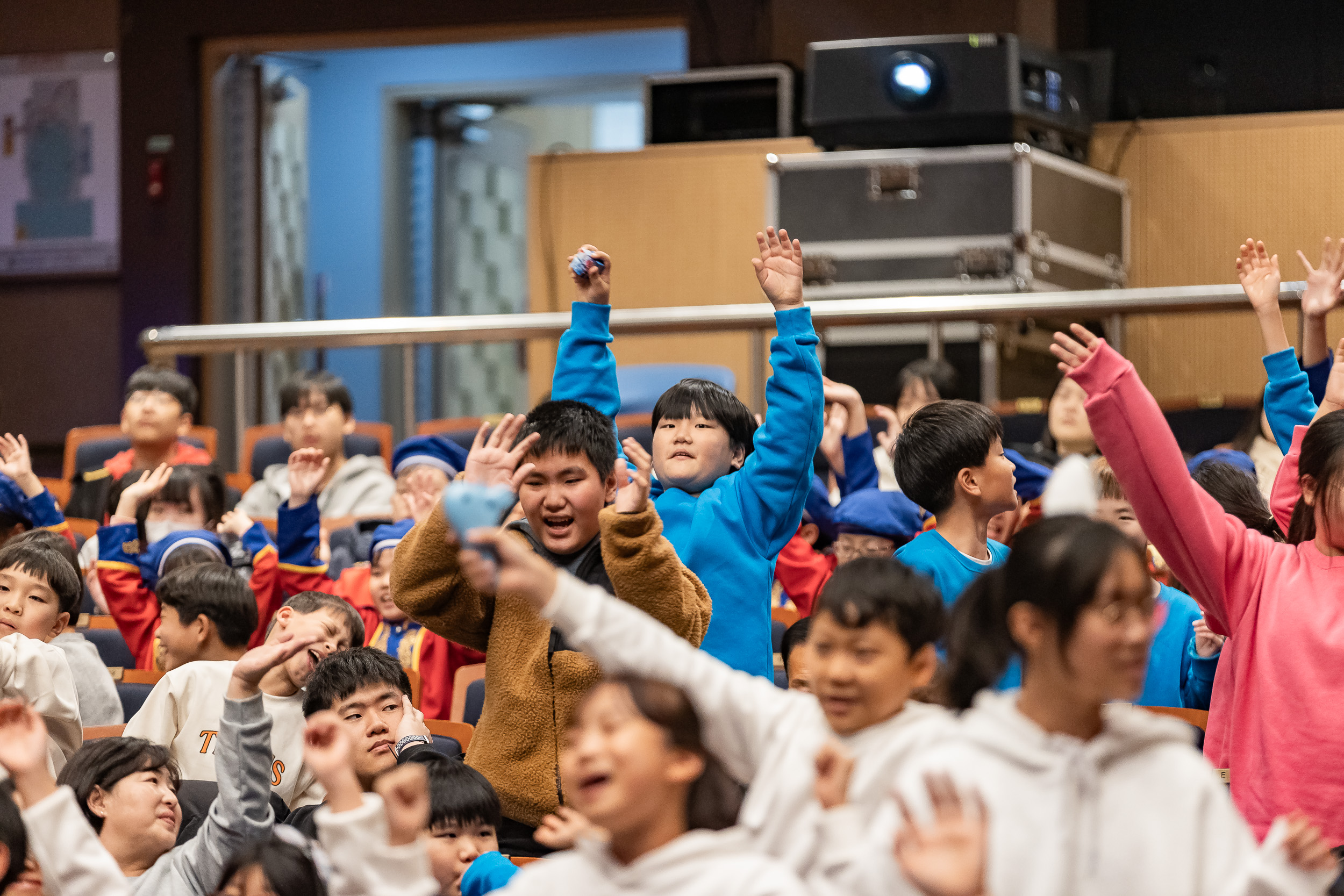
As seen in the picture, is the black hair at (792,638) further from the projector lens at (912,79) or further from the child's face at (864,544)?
the projector lens at (912,79)

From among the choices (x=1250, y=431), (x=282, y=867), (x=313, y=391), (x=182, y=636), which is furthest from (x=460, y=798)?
(x=313, y=391)

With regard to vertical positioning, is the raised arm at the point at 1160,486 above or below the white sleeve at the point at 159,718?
above

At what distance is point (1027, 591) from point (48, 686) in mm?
1730

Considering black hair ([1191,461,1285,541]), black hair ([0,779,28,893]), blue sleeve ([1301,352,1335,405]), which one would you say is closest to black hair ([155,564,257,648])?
black hair ([0,779,28,893])

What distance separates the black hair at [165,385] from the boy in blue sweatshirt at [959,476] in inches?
115

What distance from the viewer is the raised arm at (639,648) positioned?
66.1 inches

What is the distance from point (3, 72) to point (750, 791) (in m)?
7.25

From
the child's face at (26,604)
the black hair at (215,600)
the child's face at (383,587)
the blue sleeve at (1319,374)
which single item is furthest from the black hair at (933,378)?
the child's face at (26,604)

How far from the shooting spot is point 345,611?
3012 mm

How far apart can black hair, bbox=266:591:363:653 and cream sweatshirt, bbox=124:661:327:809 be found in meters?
0.16

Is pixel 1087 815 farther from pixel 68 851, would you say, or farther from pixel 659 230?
pixel 659 230

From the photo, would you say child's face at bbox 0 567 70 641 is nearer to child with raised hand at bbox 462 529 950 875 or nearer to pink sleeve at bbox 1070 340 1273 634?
child with raised hand at bbox 462 529 950 875

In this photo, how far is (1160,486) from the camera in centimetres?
212

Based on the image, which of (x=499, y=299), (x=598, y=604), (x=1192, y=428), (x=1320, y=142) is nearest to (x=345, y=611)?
(x=598, y=604)
